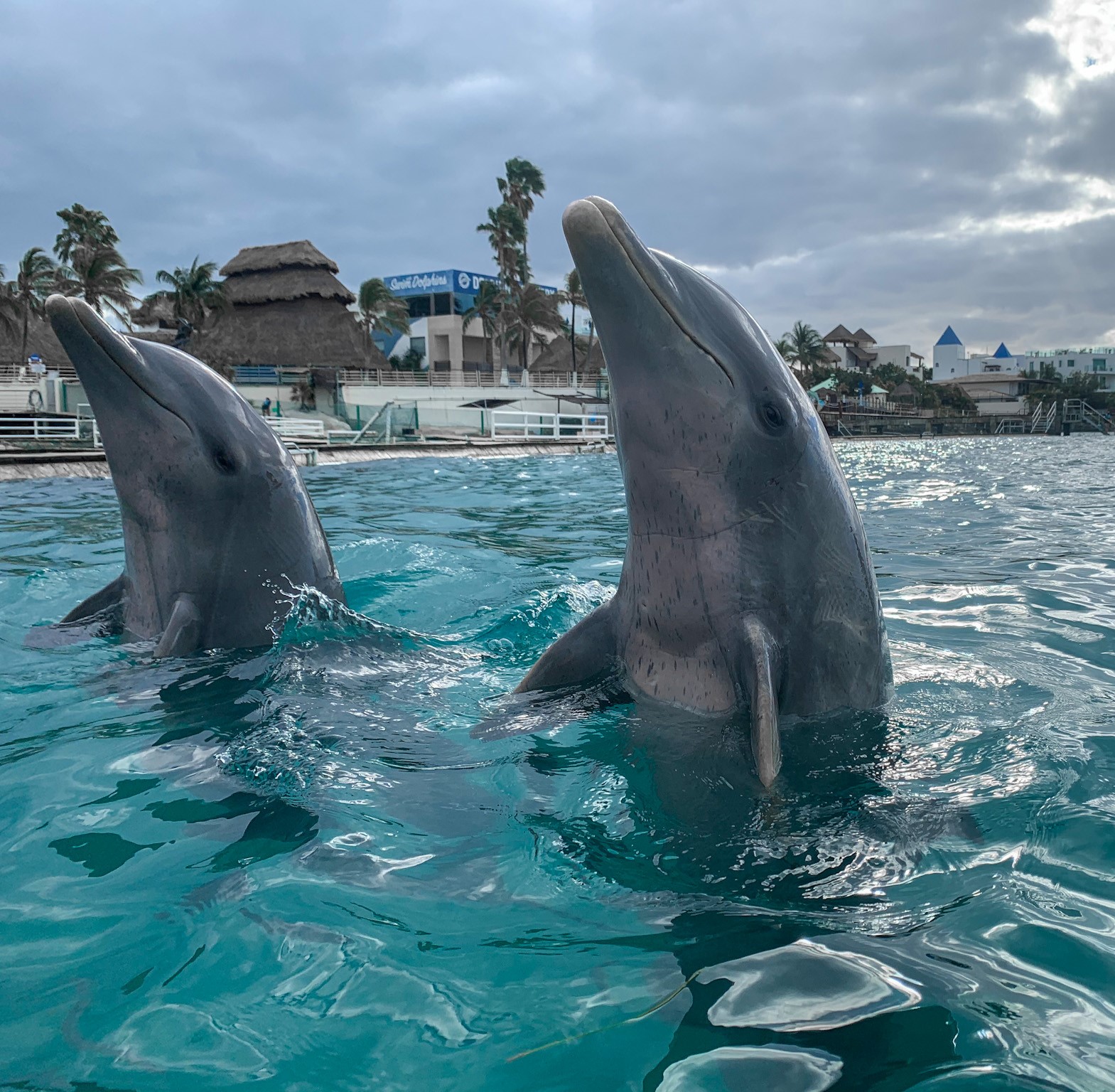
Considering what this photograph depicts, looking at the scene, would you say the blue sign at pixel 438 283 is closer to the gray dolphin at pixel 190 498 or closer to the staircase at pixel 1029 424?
the staircase at pixel 1029 424

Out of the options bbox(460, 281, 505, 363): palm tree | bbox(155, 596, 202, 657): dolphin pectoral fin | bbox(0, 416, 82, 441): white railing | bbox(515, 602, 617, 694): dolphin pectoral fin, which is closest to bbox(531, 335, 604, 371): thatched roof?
bbox(460, 281, 505, 363): palm tree

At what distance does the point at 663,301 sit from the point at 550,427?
31027 millimetres

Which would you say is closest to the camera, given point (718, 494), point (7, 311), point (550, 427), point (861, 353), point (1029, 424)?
point (718, 494)

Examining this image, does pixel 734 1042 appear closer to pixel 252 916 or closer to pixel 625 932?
pixel 625 932

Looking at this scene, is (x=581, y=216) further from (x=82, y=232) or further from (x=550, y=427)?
(x=82, y=232)

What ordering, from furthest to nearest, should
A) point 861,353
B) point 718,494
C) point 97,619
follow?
point 861,353
point 97,619
point 718,494

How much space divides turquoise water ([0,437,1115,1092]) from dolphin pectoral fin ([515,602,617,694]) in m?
0.17

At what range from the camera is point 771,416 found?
2859mm

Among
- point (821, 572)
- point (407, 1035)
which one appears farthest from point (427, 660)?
point (407, 1035)

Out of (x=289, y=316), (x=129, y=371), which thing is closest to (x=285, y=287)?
(x=289, y=316)

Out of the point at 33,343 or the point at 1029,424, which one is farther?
the point at 1029,424

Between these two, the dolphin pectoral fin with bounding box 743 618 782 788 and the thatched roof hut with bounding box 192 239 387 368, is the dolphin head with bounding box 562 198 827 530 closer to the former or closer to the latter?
the dolphin pectoral fin with bounding box 743 618 782 788

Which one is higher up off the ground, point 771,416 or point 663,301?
point 663,301

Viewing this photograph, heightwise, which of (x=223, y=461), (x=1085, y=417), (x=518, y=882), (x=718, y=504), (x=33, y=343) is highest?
(x=33, y=343)
